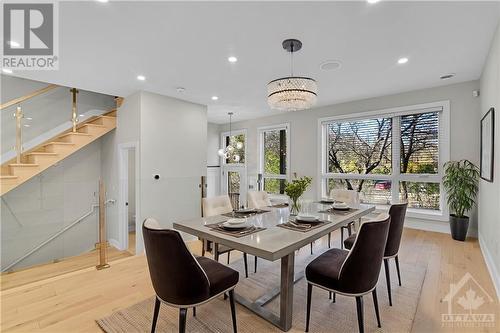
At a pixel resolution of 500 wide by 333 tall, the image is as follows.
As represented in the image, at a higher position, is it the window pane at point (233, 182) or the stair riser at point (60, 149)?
the stair riser at point (60, 149)

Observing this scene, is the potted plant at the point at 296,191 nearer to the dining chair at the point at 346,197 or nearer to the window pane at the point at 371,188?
the dining chair at the point at 346,197

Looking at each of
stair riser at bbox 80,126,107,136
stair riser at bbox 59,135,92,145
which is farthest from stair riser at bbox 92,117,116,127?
stair riser at bbox 59,135,92,145

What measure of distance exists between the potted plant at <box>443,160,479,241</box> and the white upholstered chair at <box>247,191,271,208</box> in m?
3.09

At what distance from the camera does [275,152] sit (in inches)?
263

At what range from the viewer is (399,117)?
466 centimetres

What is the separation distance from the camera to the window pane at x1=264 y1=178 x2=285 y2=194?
21.3 feet

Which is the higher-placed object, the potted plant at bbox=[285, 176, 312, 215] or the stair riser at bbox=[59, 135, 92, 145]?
the stair riser at bbox=[59, 135, 92, 145]

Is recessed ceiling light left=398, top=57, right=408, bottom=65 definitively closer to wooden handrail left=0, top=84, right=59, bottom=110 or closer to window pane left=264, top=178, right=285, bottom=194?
window pane left=264, top=178, right=285, bottom=194

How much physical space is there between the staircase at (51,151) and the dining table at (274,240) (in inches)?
142

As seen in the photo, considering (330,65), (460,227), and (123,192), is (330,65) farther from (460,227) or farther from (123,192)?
(123,192)

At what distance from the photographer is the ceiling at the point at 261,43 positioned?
6.83 feet

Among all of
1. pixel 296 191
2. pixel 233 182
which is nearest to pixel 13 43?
pixel 296 191

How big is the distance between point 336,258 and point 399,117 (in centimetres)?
381

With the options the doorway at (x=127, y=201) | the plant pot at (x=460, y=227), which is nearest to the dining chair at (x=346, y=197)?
the plant pot at (x=460, y=227)
